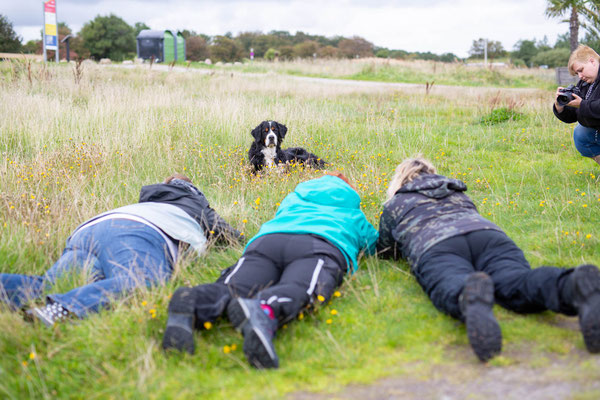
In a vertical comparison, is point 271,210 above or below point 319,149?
below

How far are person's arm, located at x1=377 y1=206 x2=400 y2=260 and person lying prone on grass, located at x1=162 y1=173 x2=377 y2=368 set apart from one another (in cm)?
→ 9

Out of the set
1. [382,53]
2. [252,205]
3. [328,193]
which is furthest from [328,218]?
[382,53]

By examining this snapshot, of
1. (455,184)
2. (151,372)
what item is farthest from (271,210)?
(151,372)

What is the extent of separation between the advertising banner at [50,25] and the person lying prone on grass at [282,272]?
24.7m

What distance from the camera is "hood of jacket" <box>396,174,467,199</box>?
3500 mm

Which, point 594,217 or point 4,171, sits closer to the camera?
point 594,217

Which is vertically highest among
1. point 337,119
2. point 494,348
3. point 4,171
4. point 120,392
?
point 337,119

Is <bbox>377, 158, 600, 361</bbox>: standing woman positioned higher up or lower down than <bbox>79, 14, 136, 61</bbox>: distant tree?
lower down

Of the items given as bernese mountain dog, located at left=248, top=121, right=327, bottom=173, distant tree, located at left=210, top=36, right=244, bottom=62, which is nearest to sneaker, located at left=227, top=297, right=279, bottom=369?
bernese mountain dog, located at left=248, top=121, right=327, bottom=173

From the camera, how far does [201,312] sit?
8.96ft

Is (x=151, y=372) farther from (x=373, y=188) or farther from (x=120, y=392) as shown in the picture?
(x=373, y=188)

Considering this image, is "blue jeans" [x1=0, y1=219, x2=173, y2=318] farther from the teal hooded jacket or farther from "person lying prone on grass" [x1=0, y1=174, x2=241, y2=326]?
the teal hooded jacket

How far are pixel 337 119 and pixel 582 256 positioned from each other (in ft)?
19.6

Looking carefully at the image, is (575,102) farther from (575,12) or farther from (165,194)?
(575,12)
